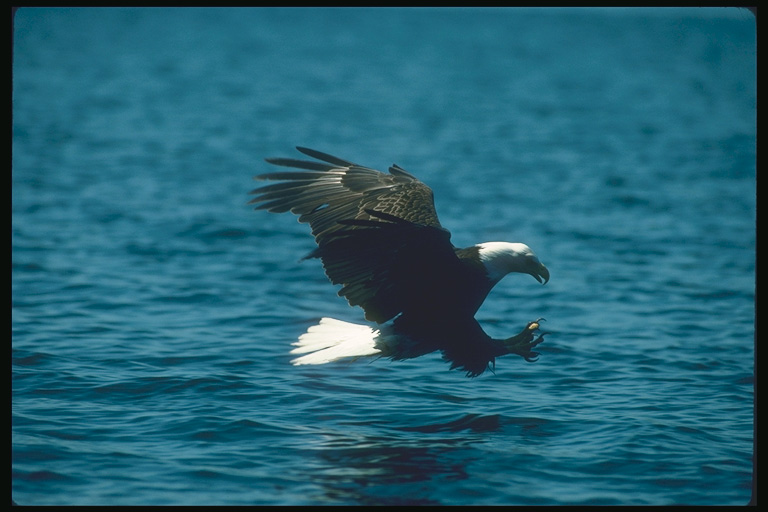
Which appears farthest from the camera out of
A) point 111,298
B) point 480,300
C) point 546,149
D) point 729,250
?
point 546,149

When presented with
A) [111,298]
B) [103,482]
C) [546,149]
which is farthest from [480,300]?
[546,149]

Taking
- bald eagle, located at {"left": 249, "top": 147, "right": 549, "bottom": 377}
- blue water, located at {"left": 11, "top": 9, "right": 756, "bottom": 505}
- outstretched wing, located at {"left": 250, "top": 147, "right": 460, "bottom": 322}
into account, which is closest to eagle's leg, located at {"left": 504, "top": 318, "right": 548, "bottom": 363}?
bald eagle, located at {"left": 249, "top": 147, "right": 549, "bottom": 377}

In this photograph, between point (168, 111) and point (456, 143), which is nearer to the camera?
point (456, 143)

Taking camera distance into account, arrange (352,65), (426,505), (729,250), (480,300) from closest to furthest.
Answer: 1. (426,505)
2. (480,300)
3. (729,250)
4. (352,65)

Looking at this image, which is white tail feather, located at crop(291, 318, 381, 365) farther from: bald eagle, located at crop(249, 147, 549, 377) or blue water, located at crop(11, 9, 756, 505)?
blue water, located at crop(11, 9, 756, 505)

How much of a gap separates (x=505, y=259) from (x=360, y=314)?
2.99 metres

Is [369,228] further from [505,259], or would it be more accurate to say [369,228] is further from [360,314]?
[360,314]

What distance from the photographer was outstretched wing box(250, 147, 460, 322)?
5.37 m

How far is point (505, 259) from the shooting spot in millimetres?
5891

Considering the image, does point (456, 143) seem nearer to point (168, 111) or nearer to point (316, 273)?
point (168, 111)

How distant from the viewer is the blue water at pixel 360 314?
5.16 meters

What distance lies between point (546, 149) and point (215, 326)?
1275 centimetres

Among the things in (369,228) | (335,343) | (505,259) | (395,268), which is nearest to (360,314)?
(335,343)

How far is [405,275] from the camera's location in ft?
18.5
